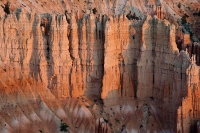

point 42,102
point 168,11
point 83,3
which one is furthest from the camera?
point 168,11

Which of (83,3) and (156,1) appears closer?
(83,3)

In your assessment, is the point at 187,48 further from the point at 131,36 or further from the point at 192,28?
the point at 192,28

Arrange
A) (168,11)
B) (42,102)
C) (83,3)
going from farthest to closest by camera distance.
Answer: (168,11) < (83,3) < (42,102)

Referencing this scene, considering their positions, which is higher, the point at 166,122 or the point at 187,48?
the point at 187,48

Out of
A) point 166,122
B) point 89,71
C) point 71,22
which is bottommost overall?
point 166,122

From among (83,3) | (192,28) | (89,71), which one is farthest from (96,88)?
(192,28)

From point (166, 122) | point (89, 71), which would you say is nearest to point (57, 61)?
point (89, 71)
